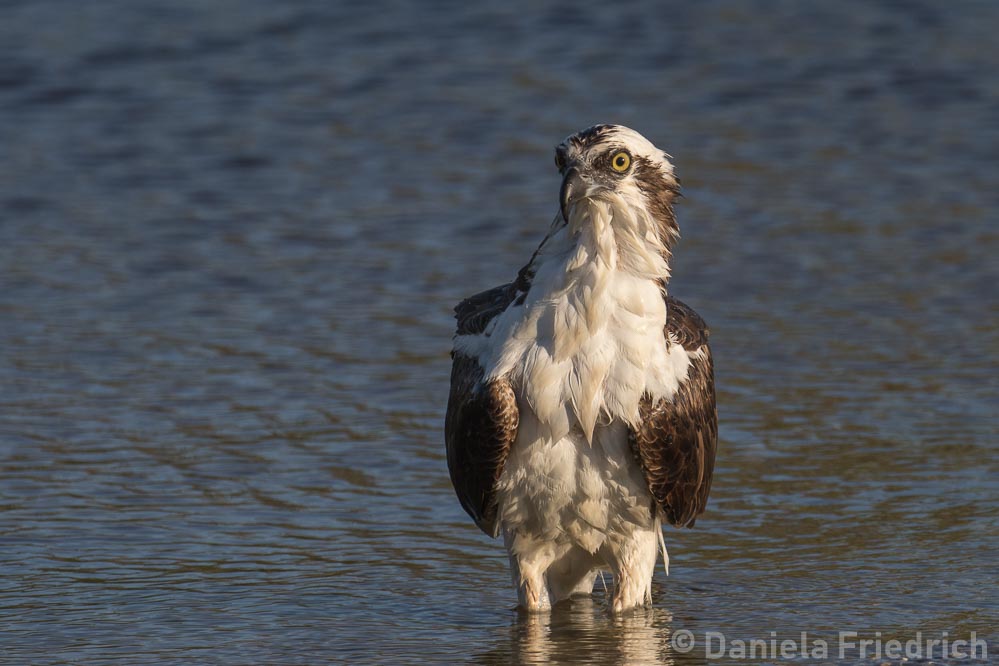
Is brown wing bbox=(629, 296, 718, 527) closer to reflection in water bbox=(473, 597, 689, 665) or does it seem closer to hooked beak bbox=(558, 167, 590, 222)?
reflection in water bbox=(473, 597, 689, 665)

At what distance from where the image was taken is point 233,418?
9750mm

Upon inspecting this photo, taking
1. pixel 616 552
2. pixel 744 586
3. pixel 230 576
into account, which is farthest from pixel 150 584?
pixel 744 586

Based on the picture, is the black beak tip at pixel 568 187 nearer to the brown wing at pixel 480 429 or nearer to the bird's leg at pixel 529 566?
the brown wing at pixel 480 429

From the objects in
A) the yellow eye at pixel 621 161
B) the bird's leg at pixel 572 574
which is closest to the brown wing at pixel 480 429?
the bird's leg at pixel 572 574

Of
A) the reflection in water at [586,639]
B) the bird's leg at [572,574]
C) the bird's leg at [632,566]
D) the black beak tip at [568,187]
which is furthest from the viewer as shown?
the bird's leg at [572,574]

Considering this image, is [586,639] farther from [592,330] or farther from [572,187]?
[572,187]

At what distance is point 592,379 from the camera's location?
6680 mm

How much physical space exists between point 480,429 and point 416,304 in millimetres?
4973

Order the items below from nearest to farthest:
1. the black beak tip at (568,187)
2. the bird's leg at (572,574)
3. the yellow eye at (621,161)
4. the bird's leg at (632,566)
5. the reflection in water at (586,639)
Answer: the black beak tip at (568,187), the yellow eye at (621,161), the reflection in water at (586,639), the bird's leg at (632,566), the bird's leg at (572,574)

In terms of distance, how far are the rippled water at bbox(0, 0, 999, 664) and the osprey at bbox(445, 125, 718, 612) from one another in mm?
601

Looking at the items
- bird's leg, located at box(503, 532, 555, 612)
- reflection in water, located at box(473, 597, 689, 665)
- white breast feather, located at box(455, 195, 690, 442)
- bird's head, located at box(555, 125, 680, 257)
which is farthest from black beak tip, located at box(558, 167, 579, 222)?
reflection in water, located at box(473, 597, 689, 665)

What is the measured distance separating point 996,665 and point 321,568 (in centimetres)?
304

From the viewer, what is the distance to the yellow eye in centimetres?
668

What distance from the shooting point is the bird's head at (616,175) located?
21.8ft
